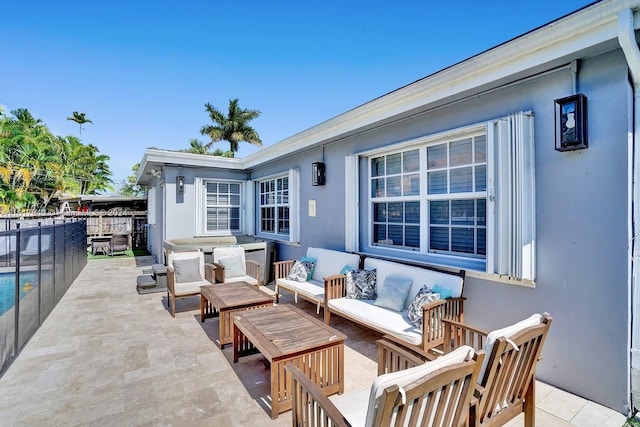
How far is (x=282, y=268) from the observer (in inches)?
228

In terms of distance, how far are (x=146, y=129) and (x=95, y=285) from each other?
37.9 feet

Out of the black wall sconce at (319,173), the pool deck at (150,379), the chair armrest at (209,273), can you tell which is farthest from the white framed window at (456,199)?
the chair armrest at (209,273)

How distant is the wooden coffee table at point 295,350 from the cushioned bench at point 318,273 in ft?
4.45

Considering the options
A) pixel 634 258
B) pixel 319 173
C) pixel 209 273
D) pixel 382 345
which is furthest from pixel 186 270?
pixel 634 258

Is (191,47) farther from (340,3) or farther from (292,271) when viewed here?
(292,271)

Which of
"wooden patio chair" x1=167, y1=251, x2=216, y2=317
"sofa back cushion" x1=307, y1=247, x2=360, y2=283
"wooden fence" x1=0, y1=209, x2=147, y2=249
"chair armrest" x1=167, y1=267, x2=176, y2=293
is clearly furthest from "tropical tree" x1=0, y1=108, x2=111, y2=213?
"sofa back cushion" x1=307, y1=247, x2=360, y2=283

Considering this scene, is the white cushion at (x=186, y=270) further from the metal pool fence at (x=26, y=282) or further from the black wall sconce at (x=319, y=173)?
the black wall sconce at (x=319, y=173)

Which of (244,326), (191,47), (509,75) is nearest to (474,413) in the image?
(244,326)

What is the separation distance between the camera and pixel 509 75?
2938 mm

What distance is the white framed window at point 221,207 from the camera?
346 inches

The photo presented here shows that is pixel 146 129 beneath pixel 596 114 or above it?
above

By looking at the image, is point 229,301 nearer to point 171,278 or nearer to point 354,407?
point 171,278

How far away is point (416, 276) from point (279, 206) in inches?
187

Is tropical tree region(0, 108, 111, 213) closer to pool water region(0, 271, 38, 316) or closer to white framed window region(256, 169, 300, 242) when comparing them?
white framed window region(256, 169, 300, 242)
